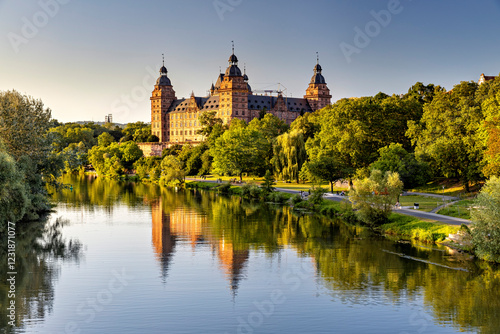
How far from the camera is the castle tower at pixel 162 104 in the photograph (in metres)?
166

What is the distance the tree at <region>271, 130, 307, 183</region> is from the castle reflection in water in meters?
22.7

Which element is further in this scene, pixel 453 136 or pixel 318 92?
pixel 318 92

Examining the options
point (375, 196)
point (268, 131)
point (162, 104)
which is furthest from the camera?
point (162, 104)

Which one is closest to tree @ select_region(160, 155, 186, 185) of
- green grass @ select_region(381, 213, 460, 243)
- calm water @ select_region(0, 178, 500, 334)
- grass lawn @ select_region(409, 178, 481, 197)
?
grass lawn @ select_region(409, 178, 481, 197)

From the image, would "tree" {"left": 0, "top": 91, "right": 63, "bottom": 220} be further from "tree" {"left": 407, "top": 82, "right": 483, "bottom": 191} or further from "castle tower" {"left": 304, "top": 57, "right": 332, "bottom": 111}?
"castle tower" {"left": 304, "top": 57, "right": 332, "bottom": 111}

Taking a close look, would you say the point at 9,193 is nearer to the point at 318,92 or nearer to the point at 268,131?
the point at 268,131

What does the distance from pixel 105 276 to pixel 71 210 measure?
26.7m

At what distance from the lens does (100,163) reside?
11425 centimetres

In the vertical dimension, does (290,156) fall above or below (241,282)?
above

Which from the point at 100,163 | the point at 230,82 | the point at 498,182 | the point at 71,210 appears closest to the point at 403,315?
the point at 498,182

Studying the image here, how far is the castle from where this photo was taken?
148250 mm

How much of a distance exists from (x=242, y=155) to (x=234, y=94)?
69508 mm

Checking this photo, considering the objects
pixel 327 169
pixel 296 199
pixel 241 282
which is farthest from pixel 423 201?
pixel 241 282

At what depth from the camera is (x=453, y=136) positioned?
169ft
